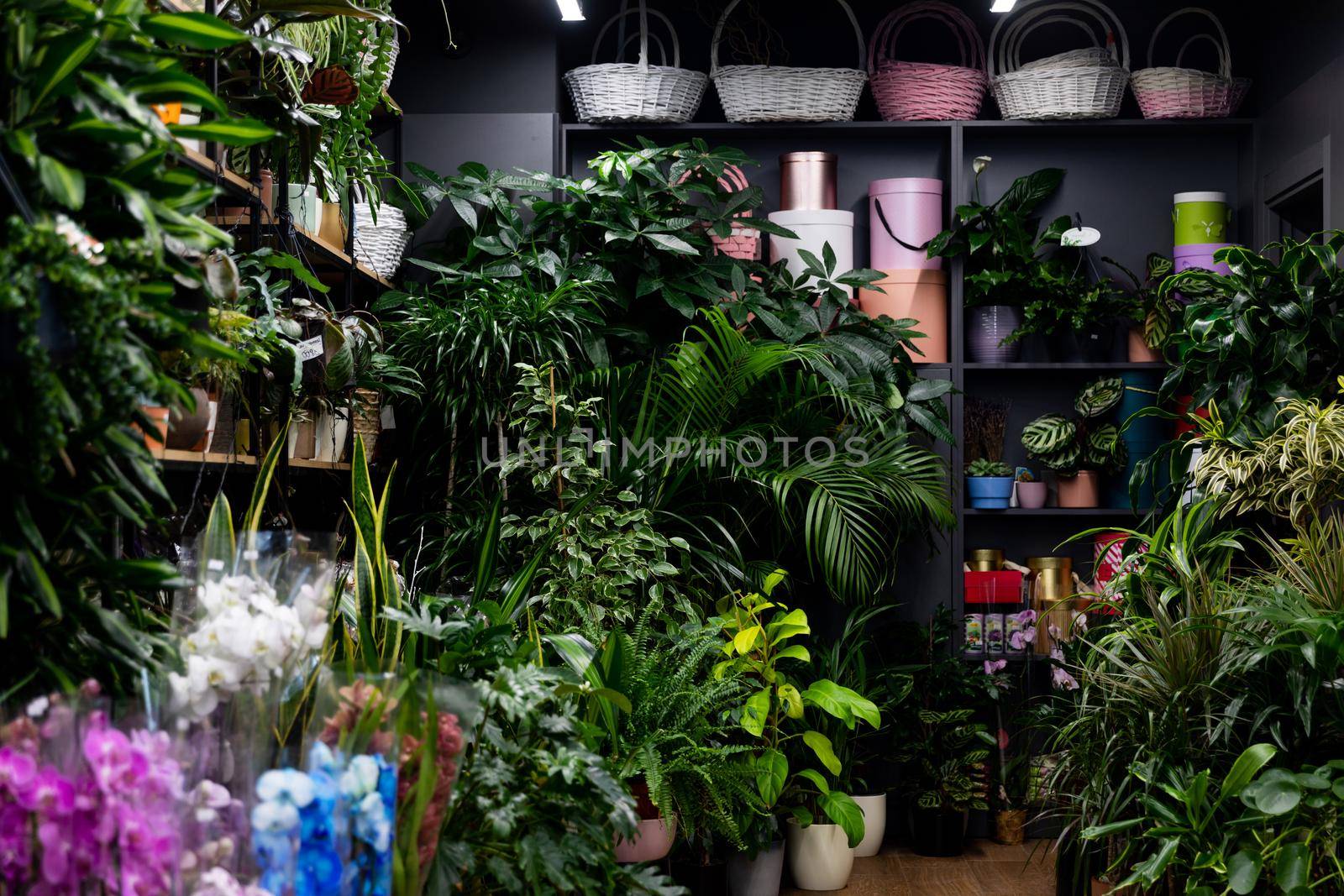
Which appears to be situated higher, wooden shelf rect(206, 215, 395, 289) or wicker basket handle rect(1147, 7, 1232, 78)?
wicker basket handle rect(1147, 7, 1232, 78)

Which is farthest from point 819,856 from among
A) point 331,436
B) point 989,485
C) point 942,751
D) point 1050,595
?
point 331,436

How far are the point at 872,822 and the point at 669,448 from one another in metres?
1.45

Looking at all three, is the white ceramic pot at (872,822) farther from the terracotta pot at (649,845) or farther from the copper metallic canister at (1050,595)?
the terracotta pot at (649,845)

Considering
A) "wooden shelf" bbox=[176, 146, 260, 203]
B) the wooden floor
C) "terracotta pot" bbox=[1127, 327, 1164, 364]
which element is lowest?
the wooden floor

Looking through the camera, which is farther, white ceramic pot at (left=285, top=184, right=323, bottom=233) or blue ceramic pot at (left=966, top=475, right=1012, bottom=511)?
blue ceramic pot at (left=966, top=475, right=1012, bottom=511)

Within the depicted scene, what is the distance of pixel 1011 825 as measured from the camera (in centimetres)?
415

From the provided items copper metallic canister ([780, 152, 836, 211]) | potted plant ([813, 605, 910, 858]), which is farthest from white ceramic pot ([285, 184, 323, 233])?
potted plant ([813, 605, 910, 858])

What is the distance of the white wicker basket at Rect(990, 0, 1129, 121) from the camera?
4.25 meters

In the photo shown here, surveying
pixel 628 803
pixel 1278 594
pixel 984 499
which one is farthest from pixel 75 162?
pixel 984 499

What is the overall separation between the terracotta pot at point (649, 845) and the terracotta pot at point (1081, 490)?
87.2 inches

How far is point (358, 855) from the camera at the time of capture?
119 cm

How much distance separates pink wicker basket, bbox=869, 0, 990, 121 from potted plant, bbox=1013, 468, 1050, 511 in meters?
1.37

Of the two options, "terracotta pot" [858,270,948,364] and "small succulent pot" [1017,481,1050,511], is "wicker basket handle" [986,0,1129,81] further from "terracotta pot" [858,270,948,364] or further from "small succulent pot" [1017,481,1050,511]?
"small succulent pot" [1017,481,1050,511]

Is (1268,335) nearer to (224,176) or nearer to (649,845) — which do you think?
(649,845)
